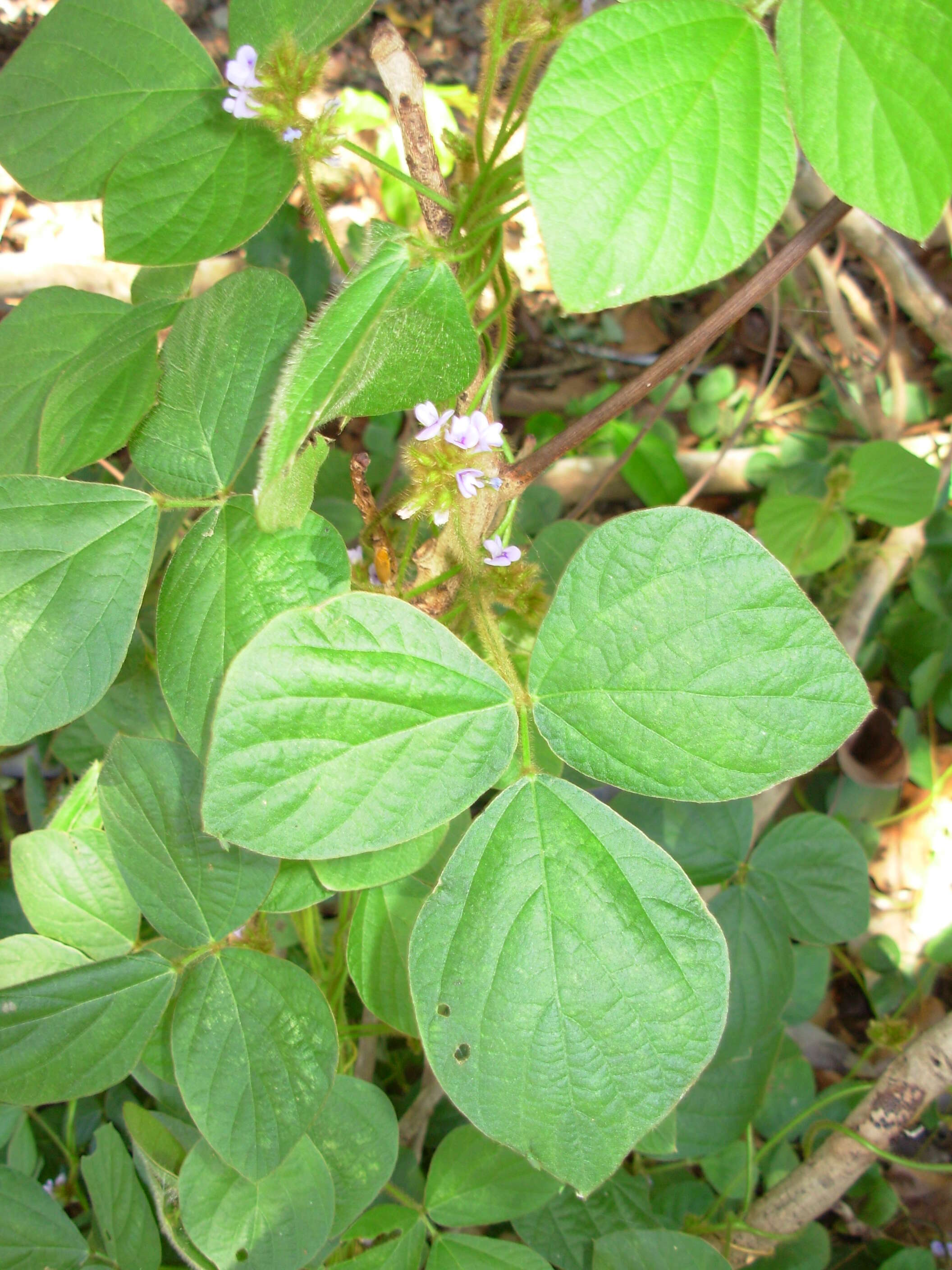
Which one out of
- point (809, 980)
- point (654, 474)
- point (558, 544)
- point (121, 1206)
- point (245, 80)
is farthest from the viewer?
point (654, 474)

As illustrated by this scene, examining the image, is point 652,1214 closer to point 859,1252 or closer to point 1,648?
point 859,1252

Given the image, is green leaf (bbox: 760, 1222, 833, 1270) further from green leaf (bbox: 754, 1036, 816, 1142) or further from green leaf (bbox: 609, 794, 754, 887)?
green leaf (bbox: 609, 794, 754, 887)

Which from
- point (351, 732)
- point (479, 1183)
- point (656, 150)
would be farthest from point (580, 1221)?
point (656, 150)

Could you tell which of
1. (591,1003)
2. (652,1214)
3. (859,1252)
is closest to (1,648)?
(591,1003)

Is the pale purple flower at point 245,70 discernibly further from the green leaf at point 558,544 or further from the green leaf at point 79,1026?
the green leaf at point 79,1026

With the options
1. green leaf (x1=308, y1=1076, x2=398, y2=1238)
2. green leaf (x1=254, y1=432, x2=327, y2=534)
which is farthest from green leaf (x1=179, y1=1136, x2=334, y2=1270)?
green leaf (x1=254, y1=432, x2=327, y2=534)

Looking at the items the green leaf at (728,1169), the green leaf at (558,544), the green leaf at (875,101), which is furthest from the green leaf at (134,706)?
the green leaf at (728,1169)

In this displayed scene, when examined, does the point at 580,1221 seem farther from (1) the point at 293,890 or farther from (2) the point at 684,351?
(2) the point at 684,351
